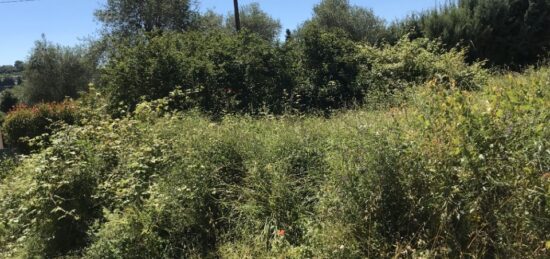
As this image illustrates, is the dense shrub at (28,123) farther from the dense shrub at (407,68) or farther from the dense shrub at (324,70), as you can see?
the dense shrub at (407,68)

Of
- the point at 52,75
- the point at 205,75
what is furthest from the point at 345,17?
the point at 205,75

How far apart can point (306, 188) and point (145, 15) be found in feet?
79.3

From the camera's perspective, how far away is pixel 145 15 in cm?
2589

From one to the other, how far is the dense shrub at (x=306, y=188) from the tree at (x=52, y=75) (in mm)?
27493

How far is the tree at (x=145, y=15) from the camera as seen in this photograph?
1014 inches

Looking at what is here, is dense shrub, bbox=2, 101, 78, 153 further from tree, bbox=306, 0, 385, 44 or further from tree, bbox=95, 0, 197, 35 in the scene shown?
tree, bbox=306, 0, 385, 44

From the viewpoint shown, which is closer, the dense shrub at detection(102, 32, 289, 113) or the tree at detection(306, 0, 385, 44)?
the dense shrub at detection(102, 32, 289, 113)

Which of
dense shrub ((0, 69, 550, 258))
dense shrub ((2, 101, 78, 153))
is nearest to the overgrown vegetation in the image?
dense shrub ((0, 69, 550, 258))

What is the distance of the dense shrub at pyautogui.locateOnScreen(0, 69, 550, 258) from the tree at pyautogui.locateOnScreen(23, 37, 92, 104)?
90.2ft

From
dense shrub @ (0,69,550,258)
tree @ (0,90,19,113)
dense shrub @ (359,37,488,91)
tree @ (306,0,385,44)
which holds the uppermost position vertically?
tree @ (306,0,385,44)

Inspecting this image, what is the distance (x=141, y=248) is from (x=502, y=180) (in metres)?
2.75

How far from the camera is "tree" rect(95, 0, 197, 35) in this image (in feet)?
84.5

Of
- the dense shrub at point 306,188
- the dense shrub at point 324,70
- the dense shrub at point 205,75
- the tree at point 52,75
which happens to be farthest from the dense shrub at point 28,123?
the tree at point 52,75

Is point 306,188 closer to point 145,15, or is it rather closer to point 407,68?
point 407,68
